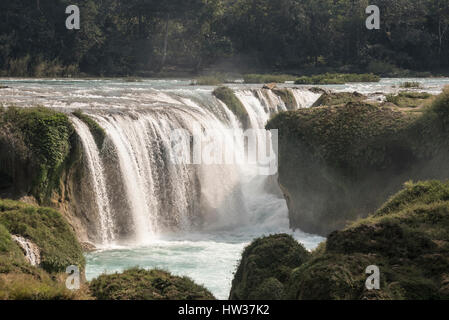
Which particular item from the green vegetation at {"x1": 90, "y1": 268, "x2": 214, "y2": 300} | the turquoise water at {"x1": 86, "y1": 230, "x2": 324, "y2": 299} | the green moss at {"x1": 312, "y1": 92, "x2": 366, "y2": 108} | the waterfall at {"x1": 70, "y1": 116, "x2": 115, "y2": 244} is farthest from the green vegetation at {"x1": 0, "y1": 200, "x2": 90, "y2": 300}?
the green moss at {"x1": 312, "y1": 92, "x2": 366, "y2": 108}

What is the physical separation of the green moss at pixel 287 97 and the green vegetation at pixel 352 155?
1147 centimetres

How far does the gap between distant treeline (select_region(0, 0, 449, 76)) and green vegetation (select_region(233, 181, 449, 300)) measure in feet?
150

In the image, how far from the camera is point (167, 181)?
1814 centimetres


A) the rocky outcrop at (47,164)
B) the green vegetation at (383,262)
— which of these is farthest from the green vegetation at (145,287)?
the rocky outcrop at (47,164)

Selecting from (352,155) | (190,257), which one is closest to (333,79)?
(352,155)

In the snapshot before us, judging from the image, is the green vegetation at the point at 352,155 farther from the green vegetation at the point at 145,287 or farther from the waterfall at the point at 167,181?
the green vegetation at the point at 145,287

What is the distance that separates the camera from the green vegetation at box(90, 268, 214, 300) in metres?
7.48

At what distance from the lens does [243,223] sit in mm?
19250

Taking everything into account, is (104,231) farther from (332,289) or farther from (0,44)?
(0,44)

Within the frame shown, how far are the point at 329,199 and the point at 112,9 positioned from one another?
46.9m

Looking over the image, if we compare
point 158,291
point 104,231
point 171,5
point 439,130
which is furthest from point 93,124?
point 171,5

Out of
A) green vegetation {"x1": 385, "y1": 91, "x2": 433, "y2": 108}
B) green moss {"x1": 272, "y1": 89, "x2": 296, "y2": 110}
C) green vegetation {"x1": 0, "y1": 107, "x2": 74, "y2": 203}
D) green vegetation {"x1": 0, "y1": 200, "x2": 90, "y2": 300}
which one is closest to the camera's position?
green vegetation {"x1": 0, "y1": 200, "x2": 90, "y2": 300}

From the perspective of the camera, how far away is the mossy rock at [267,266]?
26.2 feet

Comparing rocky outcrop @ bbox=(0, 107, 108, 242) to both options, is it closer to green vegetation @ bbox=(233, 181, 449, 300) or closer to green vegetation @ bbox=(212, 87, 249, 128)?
green vegetation @ bbox=(233, 181, 449, 300)
